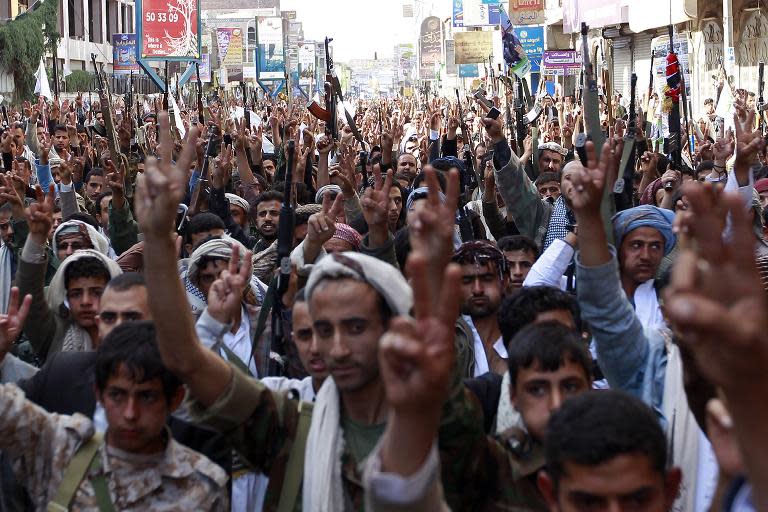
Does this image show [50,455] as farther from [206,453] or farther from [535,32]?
[535,32]

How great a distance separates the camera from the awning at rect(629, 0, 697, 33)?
23641 millimetres

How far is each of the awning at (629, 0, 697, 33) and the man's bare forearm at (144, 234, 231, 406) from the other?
21.8 meters

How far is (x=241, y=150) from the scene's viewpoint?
9.45 m

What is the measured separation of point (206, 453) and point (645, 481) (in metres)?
1.25

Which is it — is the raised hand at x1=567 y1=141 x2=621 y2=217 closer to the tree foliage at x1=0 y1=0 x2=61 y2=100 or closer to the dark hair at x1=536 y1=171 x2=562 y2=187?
the dark hair at x1=536 y1=171 x2=562 y2=187

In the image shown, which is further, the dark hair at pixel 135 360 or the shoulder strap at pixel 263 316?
the shoulder strap at pixel 263 316

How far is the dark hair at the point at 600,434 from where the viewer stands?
227 centimetres

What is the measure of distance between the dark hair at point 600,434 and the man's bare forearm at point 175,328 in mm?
751

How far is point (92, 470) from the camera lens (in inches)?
109

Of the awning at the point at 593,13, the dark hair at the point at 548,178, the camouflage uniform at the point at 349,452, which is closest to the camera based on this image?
the camouflage uniform at the point at 349,452

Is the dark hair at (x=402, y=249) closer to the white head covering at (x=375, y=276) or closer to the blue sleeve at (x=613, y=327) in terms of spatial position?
the blue sleeve at (x=613, y=327)

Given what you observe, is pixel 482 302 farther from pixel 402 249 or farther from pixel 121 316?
pixel 121 316

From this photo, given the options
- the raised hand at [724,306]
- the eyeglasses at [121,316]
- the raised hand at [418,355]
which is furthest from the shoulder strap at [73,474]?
the raised hand at [724,306]

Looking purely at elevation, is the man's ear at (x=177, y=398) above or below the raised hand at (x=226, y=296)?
below
